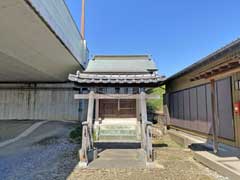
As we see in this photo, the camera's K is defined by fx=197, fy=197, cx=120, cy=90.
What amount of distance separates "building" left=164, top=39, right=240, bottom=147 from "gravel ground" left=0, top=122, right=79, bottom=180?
13.0 ft

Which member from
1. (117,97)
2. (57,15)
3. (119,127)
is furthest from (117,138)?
(57,15)

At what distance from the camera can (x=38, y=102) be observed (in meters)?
14.4

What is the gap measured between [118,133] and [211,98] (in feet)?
13.4

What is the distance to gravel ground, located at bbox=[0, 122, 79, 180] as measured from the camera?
434 centimetres

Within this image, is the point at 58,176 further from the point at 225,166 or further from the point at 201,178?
the point at 225,166

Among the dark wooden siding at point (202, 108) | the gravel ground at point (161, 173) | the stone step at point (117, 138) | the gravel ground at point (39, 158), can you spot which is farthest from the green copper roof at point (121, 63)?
the gravel ground at point (161, 173)

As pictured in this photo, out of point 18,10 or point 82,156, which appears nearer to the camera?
point 18,10

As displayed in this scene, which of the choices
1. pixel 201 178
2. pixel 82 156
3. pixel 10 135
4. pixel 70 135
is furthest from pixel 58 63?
pixel 201 178

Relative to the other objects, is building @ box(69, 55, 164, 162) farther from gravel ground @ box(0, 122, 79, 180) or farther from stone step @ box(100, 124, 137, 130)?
gravel ground @ box(0, 122, 79, 180)

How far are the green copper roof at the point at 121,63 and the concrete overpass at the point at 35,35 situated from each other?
1.32 metres

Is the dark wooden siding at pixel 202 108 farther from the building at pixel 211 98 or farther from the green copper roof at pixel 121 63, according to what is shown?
the green copper roof at pixel 121 63

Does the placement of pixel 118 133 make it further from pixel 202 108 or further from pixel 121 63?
pixel 121 63

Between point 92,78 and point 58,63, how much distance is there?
479 centimetres

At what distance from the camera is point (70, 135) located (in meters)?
9.00
